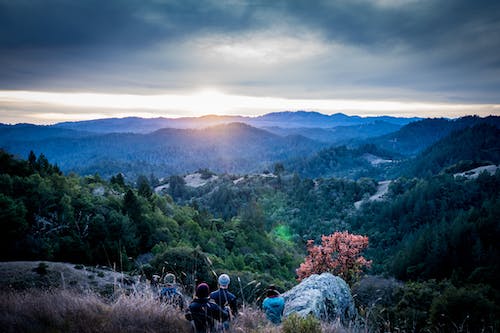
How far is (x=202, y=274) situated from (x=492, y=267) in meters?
34.3

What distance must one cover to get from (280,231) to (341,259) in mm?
69556

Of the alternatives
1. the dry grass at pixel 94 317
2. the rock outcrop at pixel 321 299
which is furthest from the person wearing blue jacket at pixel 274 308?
the dry grass at pixel 94 317

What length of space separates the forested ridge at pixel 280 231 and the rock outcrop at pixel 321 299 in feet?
2.98

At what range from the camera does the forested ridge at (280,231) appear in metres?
20.4

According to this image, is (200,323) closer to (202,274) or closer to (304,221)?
(202,274)

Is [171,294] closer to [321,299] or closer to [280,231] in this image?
[321,299]

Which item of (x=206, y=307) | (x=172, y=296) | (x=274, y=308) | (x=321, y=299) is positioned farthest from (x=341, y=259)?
(x=206, y=307)

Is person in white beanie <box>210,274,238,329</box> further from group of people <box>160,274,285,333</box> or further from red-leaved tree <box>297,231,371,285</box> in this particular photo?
red-leaved tree <box>297,231,371,285</box>

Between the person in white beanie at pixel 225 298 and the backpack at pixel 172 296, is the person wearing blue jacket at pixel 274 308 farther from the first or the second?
the backpack at pixel 172 296

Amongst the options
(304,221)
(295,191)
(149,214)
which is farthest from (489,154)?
(149,214)

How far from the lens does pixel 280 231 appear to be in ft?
312

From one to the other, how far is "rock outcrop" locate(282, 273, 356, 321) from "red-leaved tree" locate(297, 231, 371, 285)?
1393cm

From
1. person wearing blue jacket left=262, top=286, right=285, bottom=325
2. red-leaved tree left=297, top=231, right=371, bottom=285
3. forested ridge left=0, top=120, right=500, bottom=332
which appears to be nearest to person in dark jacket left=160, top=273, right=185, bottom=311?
forested ridge left=0, top=120, right=500, bottom=332

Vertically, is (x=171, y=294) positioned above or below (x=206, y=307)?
below
